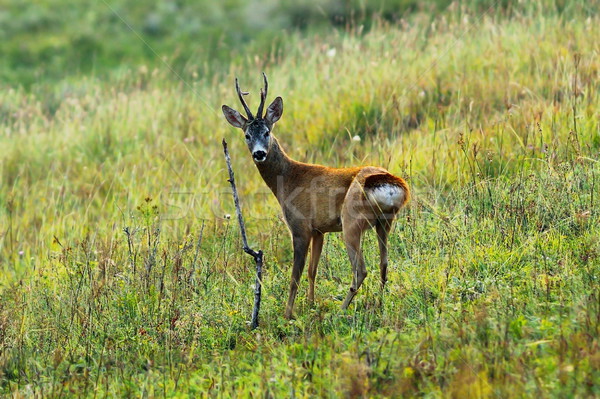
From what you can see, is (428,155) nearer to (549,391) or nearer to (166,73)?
(549,391)

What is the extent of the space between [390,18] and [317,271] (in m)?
10.1

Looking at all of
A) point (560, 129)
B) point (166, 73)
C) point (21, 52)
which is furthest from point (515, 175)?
point (21, 52)

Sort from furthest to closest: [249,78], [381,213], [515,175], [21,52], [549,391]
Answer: [21,52], [249,78], [515,175], [381,213], [549,391]

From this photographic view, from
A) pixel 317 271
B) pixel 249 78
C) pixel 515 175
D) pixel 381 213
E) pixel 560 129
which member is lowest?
pixel 317 271

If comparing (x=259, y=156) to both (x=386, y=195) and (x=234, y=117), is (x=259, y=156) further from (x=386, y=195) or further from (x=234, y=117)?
(x=386, y=195)

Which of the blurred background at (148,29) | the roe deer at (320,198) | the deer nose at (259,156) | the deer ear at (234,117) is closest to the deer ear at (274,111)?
the roe deer at (320,198)

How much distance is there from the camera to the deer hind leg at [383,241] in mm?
6141

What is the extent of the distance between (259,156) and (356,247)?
115cm

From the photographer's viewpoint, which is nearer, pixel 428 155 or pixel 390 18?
pixel 428 155

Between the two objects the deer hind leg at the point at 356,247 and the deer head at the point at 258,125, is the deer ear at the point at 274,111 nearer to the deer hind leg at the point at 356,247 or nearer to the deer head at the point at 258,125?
the deer head at the point at 258,125

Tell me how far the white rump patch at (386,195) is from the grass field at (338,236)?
0.47 meters

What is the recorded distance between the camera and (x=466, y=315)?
16.4ft

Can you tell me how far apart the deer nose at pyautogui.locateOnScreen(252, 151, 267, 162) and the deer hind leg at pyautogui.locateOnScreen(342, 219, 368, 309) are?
3.04 ft

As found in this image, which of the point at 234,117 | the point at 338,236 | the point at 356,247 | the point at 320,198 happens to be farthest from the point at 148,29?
the point at 356,247
